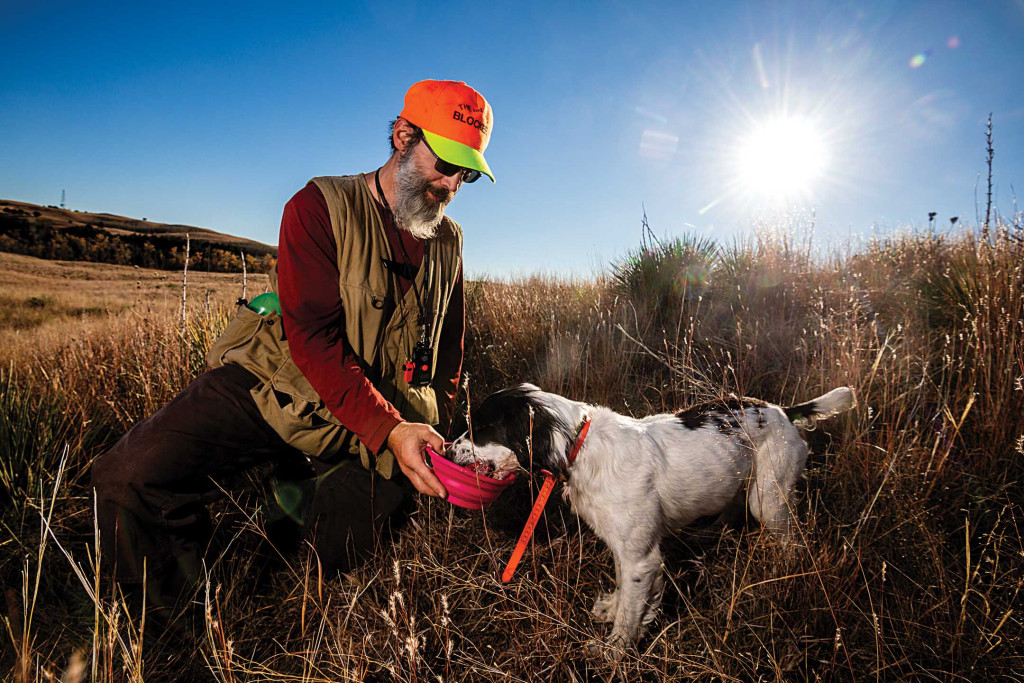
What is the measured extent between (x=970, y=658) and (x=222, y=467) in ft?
9.93

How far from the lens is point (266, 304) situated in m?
2.34

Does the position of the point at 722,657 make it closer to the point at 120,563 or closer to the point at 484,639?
the point at 484,639

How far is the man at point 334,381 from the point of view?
1.99 metres

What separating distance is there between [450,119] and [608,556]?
237cm

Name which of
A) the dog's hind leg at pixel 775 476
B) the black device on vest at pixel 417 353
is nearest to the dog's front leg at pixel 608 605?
the dog's hind leg at pixel 775 476

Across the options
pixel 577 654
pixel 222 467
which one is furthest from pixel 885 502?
pixel 222 467

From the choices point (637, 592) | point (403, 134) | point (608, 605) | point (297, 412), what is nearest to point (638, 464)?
point (637, 592)

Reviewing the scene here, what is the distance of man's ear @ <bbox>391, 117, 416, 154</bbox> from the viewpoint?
240 cm

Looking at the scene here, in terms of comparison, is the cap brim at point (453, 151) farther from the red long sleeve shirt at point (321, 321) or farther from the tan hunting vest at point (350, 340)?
the red long sleeve shirt at point (321, 321)

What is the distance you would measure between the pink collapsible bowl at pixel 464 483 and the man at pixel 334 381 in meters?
0.07

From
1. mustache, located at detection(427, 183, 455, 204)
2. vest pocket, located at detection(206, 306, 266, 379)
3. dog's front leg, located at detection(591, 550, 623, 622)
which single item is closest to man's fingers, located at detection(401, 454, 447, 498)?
dog's front leg, located at detection(591, 550, 623, 622)

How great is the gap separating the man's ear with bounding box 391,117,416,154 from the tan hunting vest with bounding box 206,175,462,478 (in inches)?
11.1

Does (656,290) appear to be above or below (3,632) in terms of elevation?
above

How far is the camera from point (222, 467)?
223 centimetres
